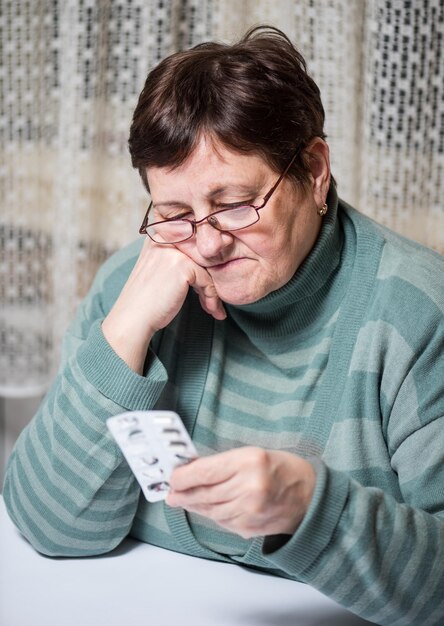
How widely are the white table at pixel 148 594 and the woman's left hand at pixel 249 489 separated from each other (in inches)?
6.3

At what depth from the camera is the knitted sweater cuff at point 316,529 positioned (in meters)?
0.96

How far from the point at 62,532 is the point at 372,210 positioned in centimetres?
89

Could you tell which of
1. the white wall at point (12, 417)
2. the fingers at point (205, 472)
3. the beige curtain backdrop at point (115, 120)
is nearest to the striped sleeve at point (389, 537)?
the fingers at point (205, 472)

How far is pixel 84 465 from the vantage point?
1.22 meters

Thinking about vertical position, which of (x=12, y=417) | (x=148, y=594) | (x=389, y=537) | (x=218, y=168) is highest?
(x=218, y=168)

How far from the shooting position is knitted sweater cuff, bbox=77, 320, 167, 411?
1.19 m

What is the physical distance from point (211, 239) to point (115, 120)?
77 centimetres

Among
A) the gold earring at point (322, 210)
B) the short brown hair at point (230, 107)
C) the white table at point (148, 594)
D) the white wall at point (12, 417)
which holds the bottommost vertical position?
the white wall at point (12, 417)

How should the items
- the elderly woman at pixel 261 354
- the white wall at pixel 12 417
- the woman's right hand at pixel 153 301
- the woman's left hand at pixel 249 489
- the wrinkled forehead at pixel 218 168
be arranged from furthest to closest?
the white wall at pixel 12 417 → the woman's right hand at pixel 153 301 → the wrinkled forehead at pixel 218 168 → the elderly woman at pixel 261 354 → the woman's left hand at pixel 249 489

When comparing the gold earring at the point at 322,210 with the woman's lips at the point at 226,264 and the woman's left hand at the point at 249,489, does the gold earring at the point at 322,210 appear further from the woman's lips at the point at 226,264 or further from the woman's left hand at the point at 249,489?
the woman's left hand at the point at 249,489

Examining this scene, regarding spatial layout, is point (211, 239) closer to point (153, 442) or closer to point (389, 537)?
point (153, 442)

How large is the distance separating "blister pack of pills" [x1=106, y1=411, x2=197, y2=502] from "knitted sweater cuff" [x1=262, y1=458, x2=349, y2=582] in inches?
5.6

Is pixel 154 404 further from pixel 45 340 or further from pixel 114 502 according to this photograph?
pixel 45 340

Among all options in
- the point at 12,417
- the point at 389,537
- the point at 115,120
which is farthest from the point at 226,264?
the point at 12,417
